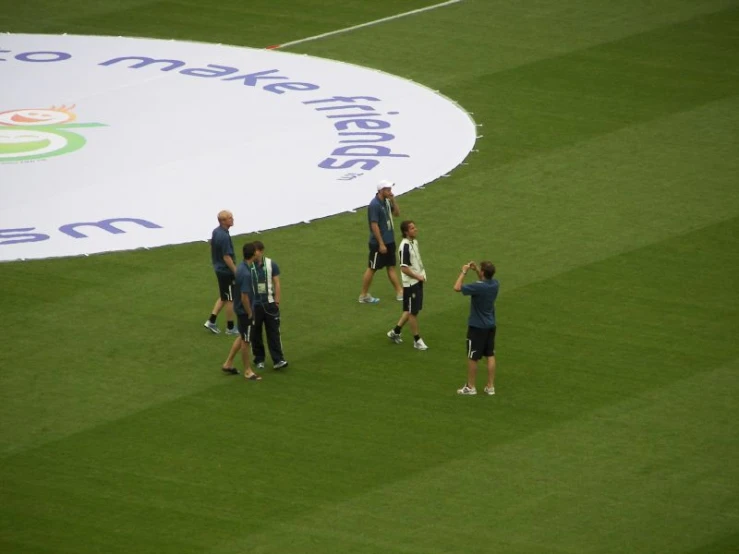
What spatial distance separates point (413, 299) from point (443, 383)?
4.70ft

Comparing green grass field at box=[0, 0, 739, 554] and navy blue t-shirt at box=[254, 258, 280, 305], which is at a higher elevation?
navy blue t-shirt at box=[254, 258, 280, 305]

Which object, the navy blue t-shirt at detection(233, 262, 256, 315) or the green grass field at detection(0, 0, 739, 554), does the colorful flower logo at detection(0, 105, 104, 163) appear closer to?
the green grass field at detection(0, 0, 739, 554)

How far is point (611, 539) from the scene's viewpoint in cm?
1530

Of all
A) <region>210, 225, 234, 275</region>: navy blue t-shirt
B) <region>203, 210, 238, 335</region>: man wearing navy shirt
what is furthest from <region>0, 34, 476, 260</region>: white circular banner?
<region>210, 225, 234, 275</region>: navy blue t-shirt

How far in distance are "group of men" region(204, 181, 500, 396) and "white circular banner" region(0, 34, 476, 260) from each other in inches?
145

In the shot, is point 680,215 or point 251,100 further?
point 251,100

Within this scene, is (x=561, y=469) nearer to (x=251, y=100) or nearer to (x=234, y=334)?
(x=234, y=334)

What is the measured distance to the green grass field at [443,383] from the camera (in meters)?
15.7

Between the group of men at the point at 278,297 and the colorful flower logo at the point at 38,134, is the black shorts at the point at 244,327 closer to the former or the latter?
the group of men at the point at 278,297

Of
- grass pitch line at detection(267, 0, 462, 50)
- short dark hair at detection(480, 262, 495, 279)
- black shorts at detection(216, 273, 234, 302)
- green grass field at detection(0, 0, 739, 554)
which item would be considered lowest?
green grass field at detection(0, 0, 739, 554)

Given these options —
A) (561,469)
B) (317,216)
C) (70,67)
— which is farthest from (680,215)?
(70,67)

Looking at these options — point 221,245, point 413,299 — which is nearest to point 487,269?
point 413,299

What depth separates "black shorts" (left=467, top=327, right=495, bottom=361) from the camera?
60.8 ft

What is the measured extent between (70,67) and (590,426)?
1919 cm
